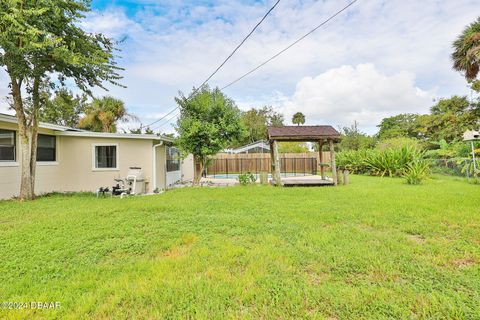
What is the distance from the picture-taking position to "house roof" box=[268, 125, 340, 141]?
11062 millimetres

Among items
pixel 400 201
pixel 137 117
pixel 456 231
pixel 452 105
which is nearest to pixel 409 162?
pixel 400 201

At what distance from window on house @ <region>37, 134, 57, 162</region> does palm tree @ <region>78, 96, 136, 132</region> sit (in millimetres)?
9151

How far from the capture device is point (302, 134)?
11.2 metres

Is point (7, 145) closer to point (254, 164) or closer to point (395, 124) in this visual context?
point (254, 164)

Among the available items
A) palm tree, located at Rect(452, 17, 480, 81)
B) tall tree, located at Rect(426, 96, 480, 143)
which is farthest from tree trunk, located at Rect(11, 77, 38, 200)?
tall tree, located at Rect(426, 96, 480, 143)

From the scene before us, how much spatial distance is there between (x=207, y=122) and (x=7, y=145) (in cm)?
697

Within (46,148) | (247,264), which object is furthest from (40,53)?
(247,264)

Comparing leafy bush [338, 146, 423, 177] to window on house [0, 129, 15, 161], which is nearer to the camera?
window on house [0, 129, 15, 161]

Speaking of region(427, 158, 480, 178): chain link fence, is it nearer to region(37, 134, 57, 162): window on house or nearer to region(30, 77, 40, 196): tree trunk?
region(30, 77, 40, 196): tree trunk

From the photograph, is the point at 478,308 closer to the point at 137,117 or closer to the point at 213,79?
the point at 213,79

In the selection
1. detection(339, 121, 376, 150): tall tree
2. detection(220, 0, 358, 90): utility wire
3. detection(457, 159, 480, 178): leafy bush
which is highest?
detection(220, 0, 358, 90): utility wire

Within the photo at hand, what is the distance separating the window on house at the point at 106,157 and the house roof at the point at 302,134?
21.8 ft

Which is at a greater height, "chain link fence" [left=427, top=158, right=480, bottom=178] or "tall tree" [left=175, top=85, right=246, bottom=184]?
"tall tree" [left=175, top=85, right=246, bottom=184]

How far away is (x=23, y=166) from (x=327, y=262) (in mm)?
9444
